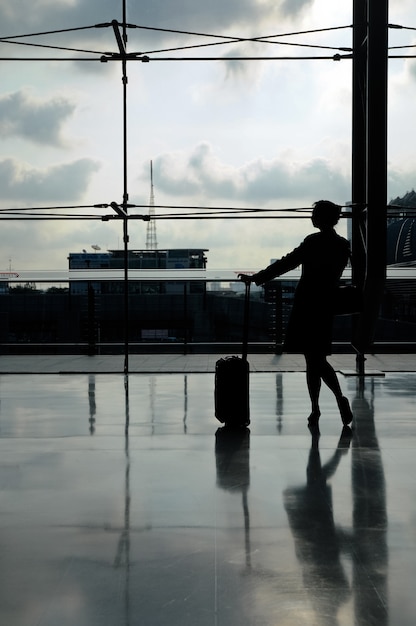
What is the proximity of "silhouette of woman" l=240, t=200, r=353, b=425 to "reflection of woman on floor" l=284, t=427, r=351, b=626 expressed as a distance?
40.5 inches

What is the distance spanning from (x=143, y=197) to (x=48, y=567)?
696 cm

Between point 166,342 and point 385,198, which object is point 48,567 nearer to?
point 385,198

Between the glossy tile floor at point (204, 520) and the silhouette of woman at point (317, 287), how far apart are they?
0.43 m

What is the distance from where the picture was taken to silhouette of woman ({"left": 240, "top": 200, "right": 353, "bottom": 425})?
14.7 feet

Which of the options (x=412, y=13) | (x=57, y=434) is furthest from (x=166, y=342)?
(x=57, y=434)

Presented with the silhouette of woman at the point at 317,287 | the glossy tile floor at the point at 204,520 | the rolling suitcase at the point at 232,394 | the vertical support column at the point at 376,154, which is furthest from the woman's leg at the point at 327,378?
the vertical support column at the point at 376,154

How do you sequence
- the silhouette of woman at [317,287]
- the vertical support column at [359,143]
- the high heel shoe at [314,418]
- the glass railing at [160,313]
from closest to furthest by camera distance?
the silhouette of woman at [317,287]
the high heel shoe at [314,418]
the vertical support column at [359,143]
the glass railing at [160,313]

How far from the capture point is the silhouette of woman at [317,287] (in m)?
4.48

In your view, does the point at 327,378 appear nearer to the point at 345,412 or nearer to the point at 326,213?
the point at 345,412

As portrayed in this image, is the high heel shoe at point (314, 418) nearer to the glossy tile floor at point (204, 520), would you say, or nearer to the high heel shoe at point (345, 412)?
the glossy tile floor at point (204, 520)

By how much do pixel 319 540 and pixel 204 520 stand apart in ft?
1.43

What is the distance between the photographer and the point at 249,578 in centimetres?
204

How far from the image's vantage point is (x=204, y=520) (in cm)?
260

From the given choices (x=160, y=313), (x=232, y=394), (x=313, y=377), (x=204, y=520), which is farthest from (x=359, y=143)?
(x=204, y=520)
